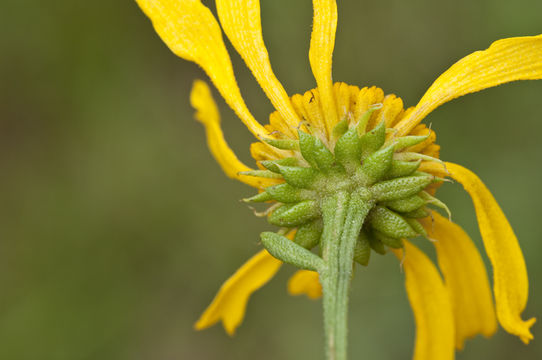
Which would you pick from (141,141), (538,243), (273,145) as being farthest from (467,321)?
(141,141)

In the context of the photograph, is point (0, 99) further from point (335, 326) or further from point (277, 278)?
point (335, 326)

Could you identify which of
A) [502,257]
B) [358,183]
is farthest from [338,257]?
[502,257]

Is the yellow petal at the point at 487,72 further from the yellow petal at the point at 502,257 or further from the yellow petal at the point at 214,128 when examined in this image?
the yellow petal at the point at 214,128

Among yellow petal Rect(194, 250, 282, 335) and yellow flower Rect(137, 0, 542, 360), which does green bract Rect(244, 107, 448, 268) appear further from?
yellow petal Rect(194, 250, 282, 335)

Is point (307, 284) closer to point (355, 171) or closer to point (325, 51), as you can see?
point (355, 171)

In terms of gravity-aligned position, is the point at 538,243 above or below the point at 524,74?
below

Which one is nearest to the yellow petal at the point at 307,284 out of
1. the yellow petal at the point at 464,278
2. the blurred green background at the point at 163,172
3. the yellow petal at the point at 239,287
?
the yellow petal at the point at 239,287

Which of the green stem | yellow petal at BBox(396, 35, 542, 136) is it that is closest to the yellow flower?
yellow petal at BBox(396, 35, 542, 136)
